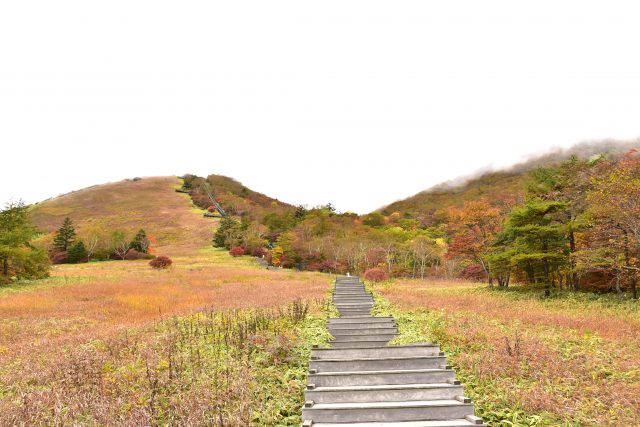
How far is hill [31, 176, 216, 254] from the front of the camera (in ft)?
286

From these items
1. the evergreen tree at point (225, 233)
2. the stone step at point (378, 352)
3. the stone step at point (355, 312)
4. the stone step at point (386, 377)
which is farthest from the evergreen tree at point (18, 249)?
the evergreen tree at point (225, 233)

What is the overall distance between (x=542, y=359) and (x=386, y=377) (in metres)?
3.88

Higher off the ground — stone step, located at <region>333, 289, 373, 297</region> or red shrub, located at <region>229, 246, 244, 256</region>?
red shrub, located at <region>229, 246, 244, 256</region>

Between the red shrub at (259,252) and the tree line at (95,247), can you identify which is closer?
the tree line at (95,247)

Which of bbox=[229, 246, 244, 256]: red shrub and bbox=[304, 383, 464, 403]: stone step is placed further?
bbox=[229, 246, 244, 256]: red shrub

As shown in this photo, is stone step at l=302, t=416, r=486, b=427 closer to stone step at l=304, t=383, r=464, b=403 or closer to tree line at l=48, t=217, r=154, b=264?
stone step at l=304, t=383, r=464, b=403

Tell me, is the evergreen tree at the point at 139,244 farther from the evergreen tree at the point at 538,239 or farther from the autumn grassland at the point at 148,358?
the evergreen tree at the point at 538,239

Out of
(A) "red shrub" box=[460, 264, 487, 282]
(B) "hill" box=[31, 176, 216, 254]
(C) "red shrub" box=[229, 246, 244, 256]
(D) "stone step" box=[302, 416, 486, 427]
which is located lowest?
(A) "red shrub" box=[460, 264, 487, 282]

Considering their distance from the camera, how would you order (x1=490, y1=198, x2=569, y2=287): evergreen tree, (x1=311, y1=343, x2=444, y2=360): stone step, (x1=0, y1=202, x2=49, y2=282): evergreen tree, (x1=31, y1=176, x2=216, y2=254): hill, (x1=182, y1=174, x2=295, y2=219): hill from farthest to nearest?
(x1=182, y1=174, x2=295, y2=219): hill → (x1=31, y1=176, x2=216, y2=254): hill → (x1=0, y1=202, x2=49, y2=282): evergreen tree → (x1=490, y1=198, x2=569, y2=287): evergreen tree → (x1=311, y1=343, x2=444, y2=360): stone step

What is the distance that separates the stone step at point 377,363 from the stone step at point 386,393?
4.75ft

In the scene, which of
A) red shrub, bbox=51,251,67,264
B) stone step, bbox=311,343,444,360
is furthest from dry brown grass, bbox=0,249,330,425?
red shrub, bbox=51,251,67,264

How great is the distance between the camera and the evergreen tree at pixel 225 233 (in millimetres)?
73600

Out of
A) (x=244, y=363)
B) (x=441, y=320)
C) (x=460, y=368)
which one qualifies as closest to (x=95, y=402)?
(x=244, y=363)

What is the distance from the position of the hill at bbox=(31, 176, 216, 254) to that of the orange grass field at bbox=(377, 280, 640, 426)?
209 ft
